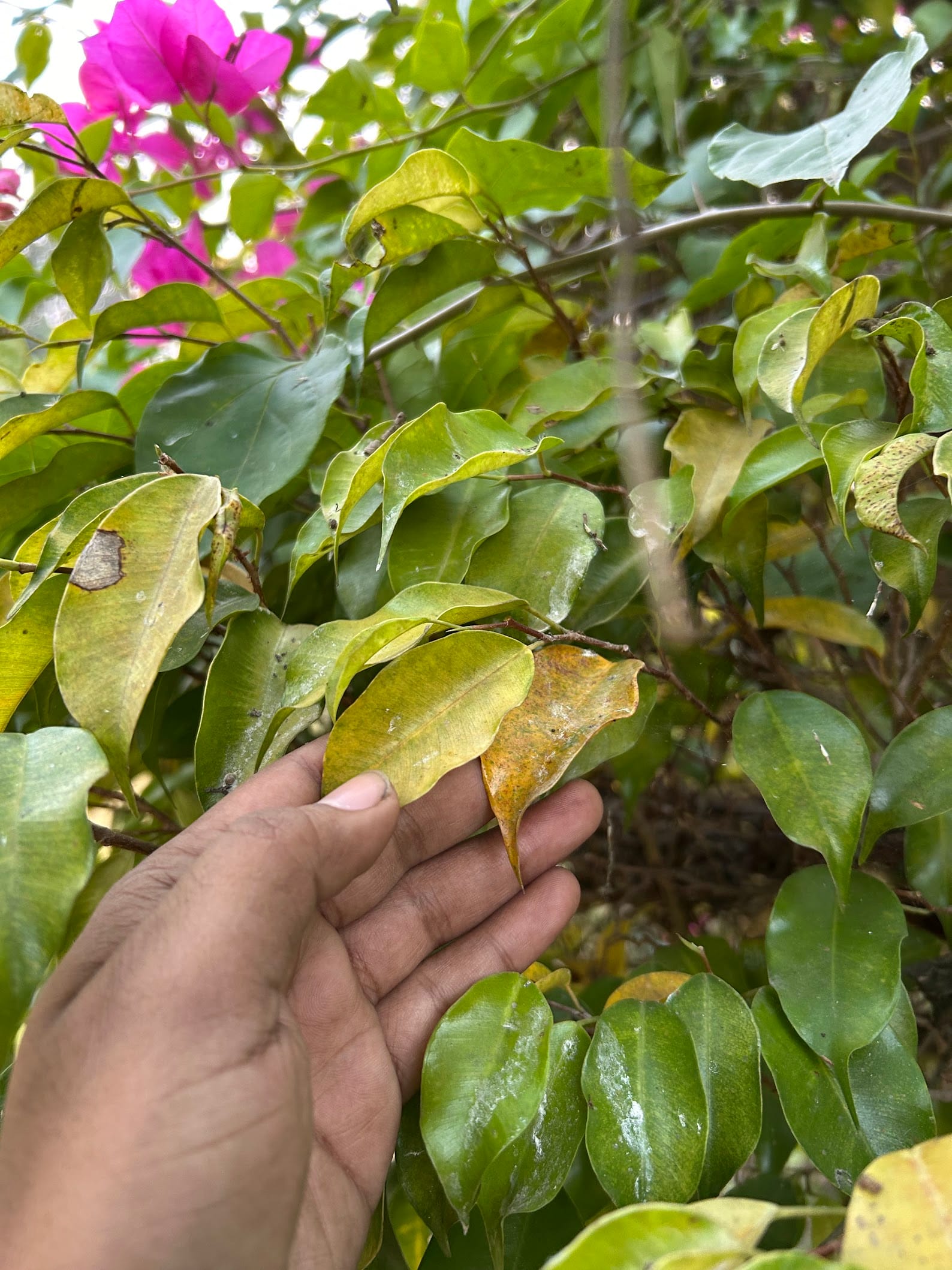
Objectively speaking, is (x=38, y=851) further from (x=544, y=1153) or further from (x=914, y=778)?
(x=914, y=778)

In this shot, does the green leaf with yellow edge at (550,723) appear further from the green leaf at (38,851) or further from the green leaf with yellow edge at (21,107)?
the green leaf with yellow edge at (21,107)

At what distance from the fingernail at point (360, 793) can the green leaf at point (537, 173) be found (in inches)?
14.4

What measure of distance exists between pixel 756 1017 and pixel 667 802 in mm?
409

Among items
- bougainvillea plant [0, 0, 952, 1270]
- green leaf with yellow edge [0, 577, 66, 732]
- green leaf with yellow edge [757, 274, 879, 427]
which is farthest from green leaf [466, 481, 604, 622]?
green leaf with yellow edge [0, 577, 66, 732]

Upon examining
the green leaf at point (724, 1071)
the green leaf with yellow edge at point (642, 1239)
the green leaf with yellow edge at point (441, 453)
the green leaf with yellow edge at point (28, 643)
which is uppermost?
the green leaf with yellow edge at point (28, 643)

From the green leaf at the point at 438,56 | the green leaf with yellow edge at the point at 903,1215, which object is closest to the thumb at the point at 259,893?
the green leaf with yellow edge at the point at 903,1215

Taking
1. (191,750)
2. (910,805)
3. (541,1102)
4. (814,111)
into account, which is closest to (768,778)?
(910,805)

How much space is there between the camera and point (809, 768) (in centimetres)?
44

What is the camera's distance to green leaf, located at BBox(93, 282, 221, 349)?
56 cm

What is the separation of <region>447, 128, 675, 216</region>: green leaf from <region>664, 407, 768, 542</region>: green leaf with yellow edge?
0.16 meters

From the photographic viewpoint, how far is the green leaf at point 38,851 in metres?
0.29

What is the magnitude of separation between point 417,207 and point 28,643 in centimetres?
33

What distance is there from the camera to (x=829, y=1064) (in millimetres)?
421

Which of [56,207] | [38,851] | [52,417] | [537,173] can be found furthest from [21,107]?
[38,851]
